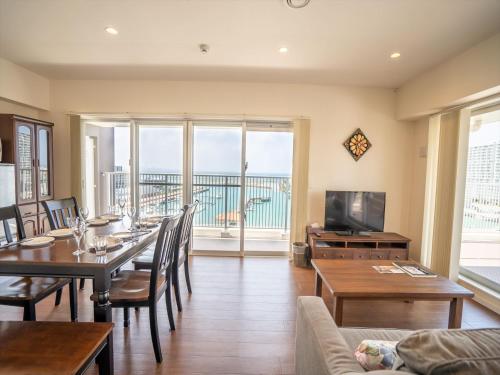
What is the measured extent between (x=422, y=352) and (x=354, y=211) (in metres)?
2.95

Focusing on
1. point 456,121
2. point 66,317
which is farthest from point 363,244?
point 66,317

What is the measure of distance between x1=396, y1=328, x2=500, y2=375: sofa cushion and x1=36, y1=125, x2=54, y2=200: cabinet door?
168 inches

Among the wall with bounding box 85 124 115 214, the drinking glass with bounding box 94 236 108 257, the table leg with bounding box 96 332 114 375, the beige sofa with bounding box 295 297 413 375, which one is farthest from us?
the wall with bounding box 85 124 115 214

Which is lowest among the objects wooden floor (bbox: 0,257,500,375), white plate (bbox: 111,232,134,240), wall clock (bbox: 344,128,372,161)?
wooden floor (bbox: 0,257,500,375)

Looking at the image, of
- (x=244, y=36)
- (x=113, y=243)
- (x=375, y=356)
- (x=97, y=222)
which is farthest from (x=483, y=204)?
(x=97, y=222)

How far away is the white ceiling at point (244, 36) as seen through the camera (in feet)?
6.63

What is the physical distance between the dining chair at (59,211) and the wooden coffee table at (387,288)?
7.69 ft

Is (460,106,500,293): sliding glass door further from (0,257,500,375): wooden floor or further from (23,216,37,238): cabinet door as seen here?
(23,216,37,238): cabinet door

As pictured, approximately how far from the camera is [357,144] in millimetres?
3777

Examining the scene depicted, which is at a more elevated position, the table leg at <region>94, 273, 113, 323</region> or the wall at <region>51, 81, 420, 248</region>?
the wall at <region>51, 81, 420, 248</region>

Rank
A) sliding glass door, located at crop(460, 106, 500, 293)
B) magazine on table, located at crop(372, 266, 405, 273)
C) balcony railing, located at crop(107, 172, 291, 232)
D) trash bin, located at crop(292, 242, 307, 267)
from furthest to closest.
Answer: balcony railing, located at crop(107, 172, 291, 232) → trash bin, located at crop(292, 242, 307, 267) → sliding glass door, located at crop(460, 106, 500, 293) → magazine on table, located at crop(372, 266, 405, 273)

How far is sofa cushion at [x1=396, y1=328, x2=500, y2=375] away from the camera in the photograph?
661mm

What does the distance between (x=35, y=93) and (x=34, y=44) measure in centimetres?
112

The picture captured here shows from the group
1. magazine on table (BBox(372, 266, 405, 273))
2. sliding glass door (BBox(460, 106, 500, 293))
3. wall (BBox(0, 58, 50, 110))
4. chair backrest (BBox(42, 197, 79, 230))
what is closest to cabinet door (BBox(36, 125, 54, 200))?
wall (BBox(0, 58, 50, 110))
